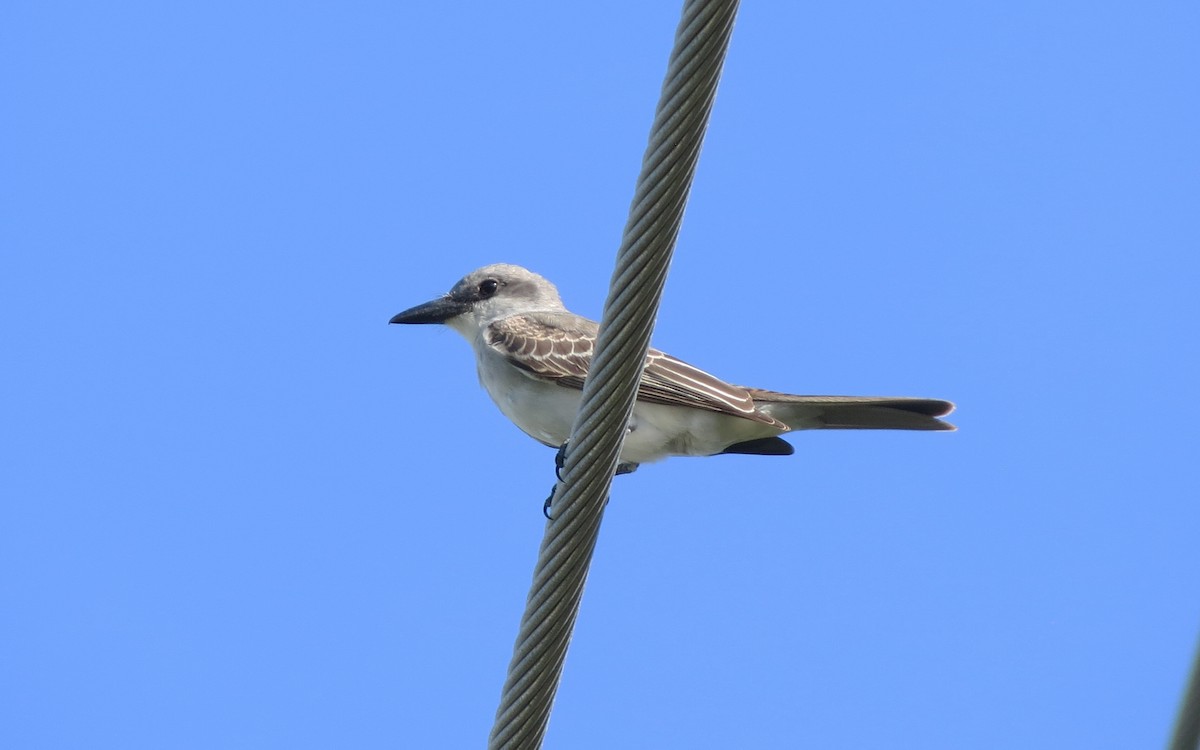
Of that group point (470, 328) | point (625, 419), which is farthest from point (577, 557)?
point (470, 328)

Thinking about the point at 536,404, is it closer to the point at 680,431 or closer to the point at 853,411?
the point at 680,431

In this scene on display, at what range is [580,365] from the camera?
597 centimetres

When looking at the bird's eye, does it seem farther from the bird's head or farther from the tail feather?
the tail feather

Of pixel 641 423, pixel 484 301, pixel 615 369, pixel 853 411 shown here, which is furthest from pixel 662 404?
pixel 615 369

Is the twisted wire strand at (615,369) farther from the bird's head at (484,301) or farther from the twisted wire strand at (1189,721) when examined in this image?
the bird's head at (484,301)

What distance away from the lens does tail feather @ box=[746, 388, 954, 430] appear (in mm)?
5430

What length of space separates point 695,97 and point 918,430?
3245mm

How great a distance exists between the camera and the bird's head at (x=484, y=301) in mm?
6910

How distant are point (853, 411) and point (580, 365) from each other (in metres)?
1.18

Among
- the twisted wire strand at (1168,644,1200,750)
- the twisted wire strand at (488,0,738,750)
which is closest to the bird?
the twisted wire strand at (488,0,738,750)

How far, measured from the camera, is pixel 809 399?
5684 mm

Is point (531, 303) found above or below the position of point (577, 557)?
above

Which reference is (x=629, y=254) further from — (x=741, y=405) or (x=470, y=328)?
(x=470, y=328)

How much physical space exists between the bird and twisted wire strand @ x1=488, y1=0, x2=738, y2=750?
8.56 feet
